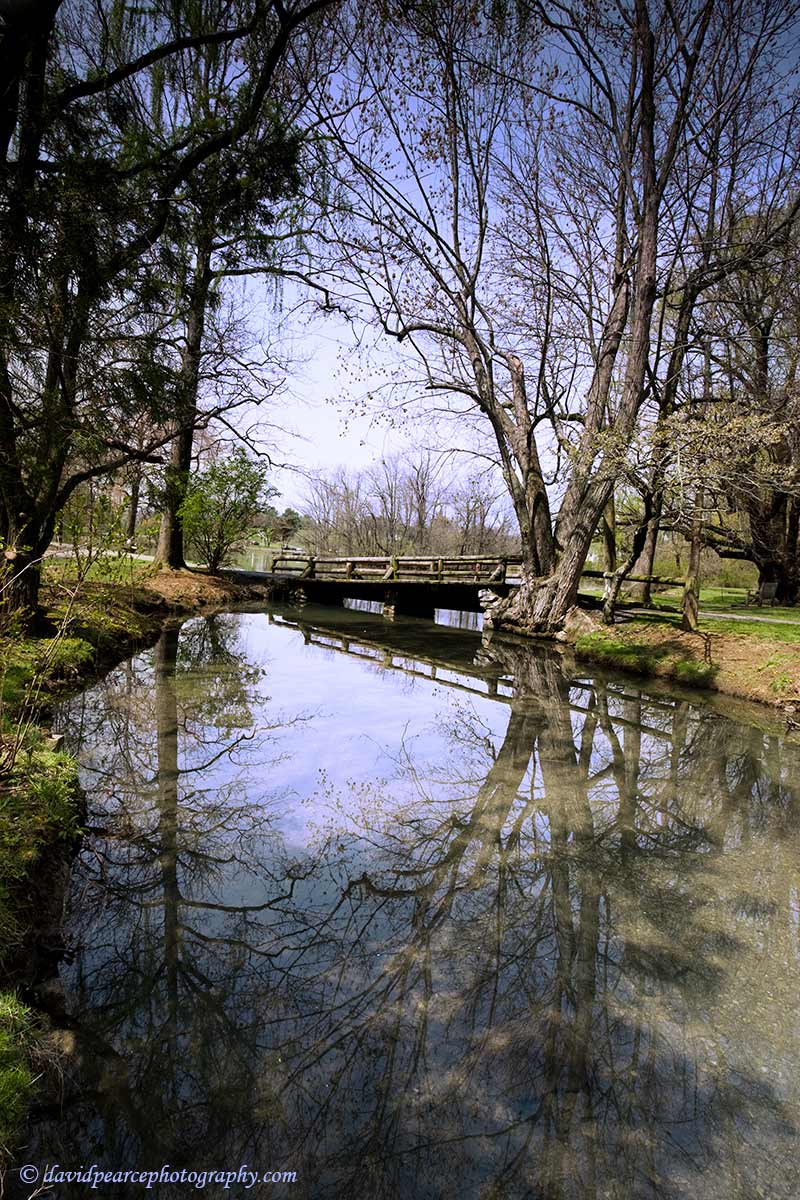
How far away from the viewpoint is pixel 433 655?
536 inches

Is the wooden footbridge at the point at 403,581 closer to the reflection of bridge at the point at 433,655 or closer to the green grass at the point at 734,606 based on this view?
the reflection of bridge at the point at 433,655

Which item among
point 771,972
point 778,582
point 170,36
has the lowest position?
point 771,972

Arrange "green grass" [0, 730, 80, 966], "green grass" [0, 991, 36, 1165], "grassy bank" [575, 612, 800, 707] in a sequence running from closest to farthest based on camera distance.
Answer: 1. "green grass" [0, 991, 36, 1165]
2. "green grass" [0, 730, 80, 966]
3. "grassy bank" [575, 612, 800, 707]

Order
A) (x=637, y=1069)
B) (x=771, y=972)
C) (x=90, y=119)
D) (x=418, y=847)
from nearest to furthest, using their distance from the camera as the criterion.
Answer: (x=637, y=1069) → (x=771, y=972) → (x=418, y=847) → (x=90, y=119)

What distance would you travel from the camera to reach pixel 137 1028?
2.64 m

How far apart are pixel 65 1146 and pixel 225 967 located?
3.26 feet

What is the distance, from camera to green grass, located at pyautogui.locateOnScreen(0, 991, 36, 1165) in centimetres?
206

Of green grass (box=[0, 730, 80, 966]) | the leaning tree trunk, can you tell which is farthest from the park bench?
green grass (box=[0, 730, 80, 966])

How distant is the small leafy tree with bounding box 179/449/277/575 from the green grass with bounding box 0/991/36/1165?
1709 cm

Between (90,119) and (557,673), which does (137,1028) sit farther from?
(557,673)

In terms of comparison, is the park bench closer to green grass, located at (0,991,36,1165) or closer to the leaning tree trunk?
the leaning tree trunk

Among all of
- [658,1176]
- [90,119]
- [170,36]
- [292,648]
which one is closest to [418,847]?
[658,1176]

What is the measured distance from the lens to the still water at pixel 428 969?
2.19 meters

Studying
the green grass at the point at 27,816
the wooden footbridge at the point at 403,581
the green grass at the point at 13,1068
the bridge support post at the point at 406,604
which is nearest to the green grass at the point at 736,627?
the wooden footbridge at the point at 403,581
